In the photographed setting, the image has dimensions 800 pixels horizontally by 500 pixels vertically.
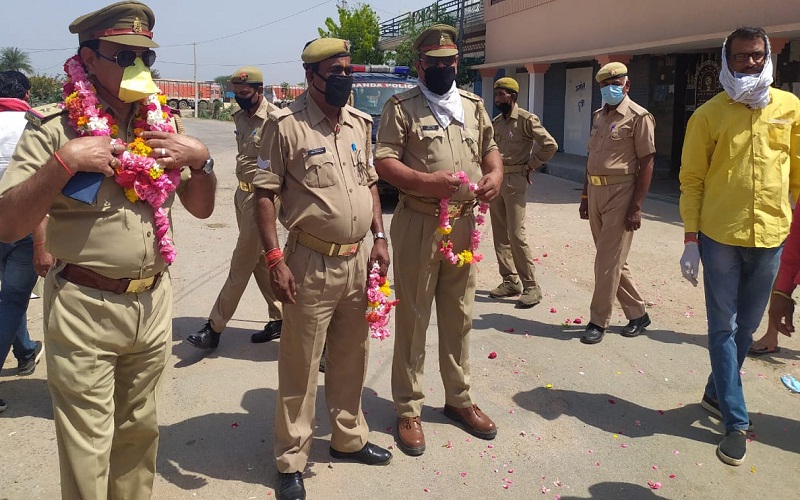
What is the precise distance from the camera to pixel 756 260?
3994 millimetres

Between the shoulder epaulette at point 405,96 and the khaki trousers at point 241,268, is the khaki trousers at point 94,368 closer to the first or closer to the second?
the shoulder epaulette at point 405,96

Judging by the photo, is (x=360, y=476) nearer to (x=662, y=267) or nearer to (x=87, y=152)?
(x=87, y=152)

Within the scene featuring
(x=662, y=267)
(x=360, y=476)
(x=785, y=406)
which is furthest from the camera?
(x=662, y=267)

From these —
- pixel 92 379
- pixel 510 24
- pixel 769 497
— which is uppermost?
pixel 510 24

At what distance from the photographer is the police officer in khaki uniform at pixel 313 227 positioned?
3.46 m

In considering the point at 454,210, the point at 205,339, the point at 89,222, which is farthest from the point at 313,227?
the point at 205,339

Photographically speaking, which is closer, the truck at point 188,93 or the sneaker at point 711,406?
the sneaker at point 711,406

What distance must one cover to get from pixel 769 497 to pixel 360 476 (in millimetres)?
2201

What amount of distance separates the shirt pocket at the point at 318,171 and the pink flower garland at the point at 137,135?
74 centimetres

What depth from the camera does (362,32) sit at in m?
40.0

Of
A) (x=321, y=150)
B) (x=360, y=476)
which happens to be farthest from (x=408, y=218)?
(x=360, y=476)

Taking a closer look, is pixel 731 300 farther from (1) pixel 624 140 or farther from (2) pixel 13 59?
(2) pixel 13 59

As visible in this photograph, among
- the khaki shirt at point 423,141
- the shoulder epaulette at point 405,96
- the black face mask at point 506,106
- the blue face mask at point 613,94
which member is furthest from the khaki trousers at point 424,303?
the black face mask at point 506,106

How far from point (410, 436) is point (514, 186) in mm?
3782
